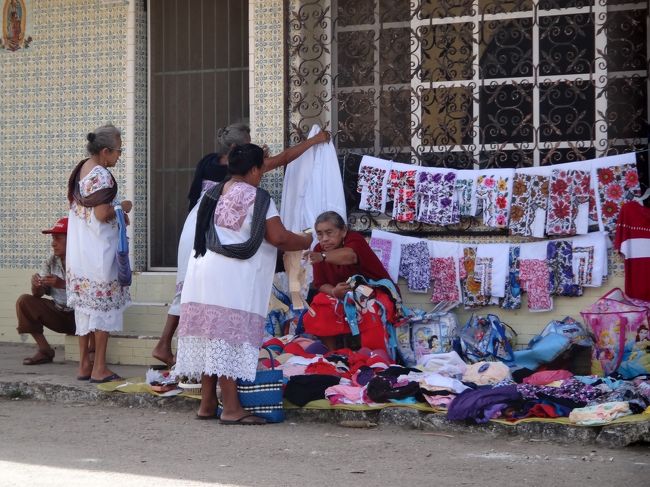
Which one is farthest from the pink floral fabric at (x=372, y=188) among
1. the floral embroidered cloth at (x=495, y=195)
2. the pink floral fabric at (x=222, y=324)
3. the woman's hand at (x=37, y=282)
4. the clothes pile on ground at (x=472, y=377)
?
the woman's hand at (x=37, y=282)

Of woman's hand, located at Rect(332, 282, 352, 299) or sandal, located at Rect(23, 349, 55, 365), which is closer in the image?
woman's hand, located at Rect(332, 282, 352, 299)

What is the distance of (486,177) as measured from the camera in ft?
28.8

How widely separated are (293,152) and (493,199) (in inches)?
63.2

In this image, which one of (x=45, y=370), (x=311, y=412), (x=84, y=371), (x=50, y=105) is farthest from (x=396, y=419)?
(x=50, y=105)

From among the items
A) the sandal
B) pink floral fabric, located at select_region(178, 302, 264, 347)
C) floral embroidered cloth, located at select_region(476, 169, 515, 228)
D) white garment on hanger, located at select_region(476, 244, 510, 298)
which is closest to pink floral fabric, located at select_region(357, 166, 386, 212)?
floral embroidered cloth, located at select_region(476, 169, 515, 228)

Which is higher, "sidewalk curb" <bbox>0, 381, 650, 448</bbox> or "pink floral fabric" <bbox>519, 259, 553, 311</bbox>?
"pink floral fabric" <bbox>519, 259, 553, 311</bbox>

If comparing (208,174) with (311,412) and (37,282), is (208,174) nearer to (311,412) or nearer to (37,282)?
(37,282)

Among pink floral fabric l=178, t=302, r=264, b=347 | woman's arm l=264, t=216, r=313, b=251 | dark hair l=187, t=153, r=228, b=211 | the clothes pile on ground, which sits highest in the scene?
dark hair l=187, t=153, r=228, b=211

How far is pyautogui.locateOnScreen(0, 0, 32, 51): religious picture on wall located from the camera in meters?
10.5

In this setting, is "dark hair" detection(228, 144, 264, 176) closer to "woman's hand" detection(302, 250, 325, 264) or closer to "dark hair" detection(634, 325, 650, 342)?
"woman's hand" detection(302, 250, 325, 264)

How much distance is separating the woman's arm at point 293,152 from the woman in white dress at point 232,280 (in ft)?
6.12

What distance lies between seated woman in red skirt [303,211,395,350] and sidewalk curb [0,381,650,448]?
4.00ft

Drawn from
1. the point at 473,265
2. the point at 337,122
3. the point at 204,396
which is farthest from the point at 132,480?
the point at 337,122

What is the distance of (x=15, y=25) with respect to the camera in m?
10.5
